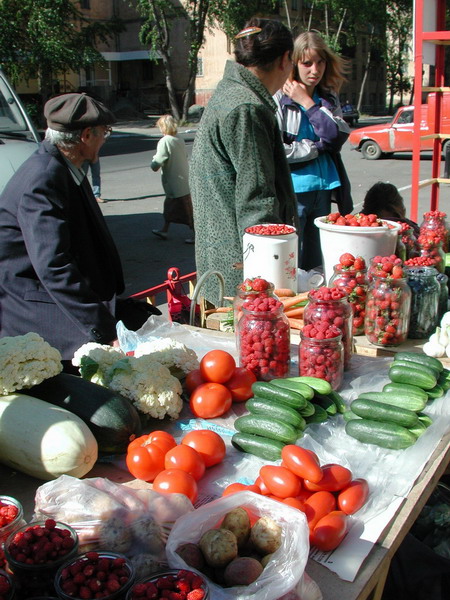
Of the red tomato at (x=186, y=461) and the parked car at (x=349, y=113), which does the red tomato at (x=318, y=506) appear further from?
the parked car at (x=349, y=113)

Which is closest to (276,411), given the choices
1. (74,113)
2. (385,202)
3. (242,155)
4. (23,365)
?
(23,365)

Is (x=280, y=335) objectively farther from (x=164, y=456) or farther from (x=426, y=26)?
(x=426, y=26)

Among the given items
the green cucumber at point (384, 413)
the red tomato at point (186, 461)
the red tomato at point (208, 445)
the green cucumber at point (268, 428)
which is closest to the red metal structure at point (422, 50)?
the green cucumber at point (384, 413)

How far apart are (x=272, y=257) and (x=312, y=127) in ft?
5.57

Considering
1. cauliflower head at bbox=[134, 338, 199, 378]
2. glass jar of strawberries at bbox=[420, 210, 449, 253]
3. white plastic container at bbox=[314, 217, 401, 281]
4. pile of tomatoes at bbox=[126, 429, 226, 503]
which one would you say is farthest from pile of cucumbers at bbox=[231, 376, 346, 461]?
glass jar of strawberries at bbox=[420, 210, 449, 253]

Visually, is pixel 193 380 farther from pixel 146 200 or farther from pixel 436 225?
A: pixel 146 200

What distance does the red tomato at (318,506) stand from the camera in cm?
159

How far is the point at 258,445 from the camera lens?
1898 mm

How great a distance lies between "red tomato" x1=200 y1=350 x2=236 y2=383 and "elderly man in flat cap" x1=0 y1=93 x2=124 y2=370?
2.98 feet

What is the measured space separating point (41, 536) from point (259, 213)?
2.11 m

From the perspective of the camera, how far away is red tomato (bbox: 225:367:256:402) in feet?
7.31

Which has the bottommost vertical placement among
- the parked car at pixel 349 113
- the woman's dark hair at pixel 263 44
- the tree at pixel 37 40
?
the woman's dark hair at pixel 263 44

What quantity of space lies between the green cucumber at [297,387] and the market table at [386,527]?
0.42m

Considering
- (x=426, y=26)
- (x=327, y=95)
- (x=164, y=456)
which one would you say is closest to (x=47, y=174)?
(x=164, y=456)
